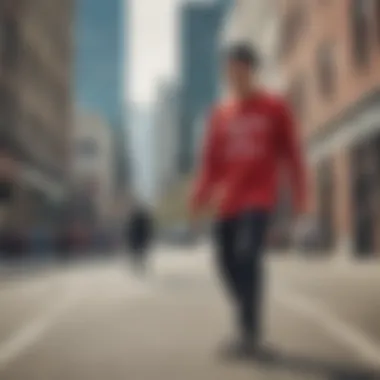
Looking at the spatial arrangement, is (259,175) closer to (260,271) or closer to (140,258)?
(260,271)

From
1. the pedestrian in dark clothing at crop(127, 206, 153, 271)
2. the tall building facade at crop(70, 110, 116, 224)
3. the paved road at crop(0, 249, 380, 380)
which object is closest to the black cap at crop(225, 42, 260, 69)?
the tall building facade at crop(70, 110, 116, 224)

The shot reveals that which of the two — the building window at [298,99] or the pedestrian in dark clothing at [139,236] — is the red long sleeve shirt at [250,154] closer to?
the building window at [298,99]

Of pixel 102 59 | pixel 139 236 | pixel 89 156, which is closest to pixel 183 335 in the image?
pixel 89 156

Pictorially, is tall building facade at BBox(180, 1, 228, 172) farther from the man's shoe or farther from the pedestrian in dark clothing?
the pedestrian in dark clothing

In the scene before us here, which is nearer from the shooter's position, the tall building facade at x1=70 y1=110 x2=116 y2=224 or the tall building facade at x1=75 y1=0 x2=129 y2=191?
the tall building facade at x1=75 y1=0 x2=129 y2=191

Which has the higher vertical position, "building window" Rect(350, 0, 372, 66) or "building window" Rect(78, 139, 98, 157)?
"building window" Rect(350, 0, 372, 66)

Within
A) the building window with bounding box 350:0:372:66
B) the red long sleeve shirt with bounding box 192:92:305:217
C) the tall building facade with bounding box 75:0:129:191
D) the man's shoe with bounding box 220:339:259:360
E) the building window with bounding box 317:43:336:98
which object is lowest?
the man's shoe with bounding box 220:339:259:360

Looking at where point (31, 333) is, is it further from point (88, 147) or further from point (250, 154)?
point (250, 154)

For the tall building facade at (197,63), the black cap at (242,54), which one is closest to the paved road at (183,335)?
the tall building facade at (197,63)
